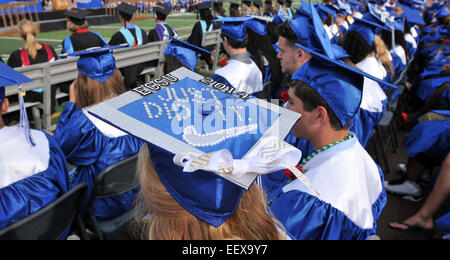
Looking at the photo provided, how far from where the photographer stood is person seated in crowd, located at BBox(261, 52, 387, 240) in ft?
5.01

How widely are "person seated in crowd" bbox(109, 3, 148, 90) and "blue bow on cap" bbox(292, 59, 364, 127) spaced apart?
4603 millimetres

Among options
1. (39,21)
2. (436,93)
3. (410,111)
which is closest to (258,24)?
(436,93)

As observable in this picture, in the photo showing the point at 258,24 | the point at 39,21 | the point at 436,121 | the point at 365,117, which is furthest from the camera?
the point at 39,21

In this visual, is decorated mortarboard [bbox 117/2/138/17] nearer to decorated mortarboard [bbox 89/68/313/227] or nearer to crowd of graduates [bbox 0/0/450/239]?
crowd of graduates [bbox 0/0/450/239]

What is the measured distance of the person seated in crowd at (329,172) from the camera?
153 centimetres

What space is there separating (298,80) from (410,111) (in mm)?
5459

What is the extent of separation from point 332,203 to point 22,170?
1.67 metres

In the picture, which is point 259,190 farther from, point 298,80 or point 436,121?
point 436,121

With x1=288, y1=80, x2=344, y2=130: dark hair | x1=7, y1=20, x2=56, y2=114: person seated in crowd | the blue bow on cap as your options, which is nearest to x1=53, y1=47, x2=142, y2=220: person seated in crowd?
x1=288, y1=80, x2=344, y2=130: dark hair

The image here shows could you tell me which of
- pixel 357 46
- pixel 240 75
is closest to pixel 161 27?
pixel 240 75

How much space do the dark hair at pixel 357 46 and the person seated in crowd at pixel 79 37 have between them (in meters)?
3.62

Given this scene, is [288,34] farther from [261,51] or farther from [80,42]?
[80,42]
